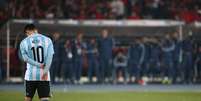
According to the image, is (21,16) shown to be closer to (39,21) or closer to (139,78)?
(39,21)

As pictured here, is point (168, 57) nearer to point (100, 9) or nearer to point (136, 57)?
point (136, 57)

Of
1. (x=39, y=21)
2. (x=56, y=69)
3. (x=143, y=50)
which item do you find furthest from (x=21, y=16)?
(x=143, y=50)

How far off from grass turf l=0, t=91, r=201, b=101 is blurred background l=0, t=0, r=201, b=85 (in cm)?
485

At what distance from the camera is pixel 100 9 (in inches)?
1099

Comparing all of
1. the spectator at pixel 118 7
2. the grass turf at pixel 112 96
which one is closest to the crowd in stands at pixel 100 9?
the spectator at pixel 118 7

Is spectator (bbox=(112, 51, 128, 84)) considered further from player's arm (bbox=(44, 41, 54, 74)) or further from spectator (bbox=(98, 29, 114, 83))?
player's arm (bbox=(44, 41, 54, 74))

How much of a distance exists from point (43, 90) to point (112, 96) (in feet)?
20.6

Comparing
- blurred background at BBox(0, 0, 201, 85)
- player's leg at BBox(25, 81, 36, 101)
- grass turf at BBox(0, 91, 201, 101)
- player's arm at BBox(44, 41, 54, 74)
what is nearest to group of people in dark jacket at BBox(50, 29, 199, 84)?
blurred background at BBox(0, 0, 201, 85)

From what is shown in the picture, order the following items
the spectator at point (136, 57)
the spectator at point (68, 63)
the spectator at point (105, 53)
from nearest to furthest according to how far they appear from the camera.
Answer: the spectator at point (105, 53), the spectator at point (68, 63), the spectator at point (136, 57)

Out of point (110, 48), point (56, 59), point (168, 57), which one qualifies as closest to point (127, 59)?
point (110, 48)

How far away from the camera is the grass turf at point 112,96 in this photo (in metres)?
16.9

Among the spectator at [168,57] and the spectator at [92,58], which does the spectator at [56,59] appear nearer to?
the spectator at [92,58]

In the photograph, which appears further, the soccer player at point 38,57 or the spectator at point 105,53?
the spectator at point 105,53

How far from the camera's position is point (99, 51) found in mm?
24219
